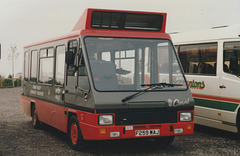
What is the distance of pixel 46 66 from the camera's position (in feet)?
36.6

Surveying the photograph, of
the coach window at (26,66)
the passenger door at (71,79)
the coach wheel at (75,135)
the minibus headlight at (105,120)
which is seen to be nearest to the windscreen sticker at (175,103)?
the minibus headlight at (105,120)

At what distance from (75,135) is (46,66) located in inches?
120

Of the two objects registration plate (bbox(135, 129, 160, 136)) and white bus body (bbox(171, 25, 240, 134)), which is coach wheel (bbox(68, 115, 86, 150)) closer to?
registration plate (bbox(135, 129, 160, 136))

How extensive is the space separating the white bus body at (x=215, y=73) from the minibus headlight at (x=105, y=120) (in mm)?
3562

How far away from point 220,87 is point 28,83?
579 cm

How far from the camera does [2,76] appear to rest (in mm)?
47094

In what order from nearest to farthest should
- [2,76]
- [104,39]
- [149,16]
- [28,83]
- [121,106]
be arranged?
1. [121,106]
2. [104,39]
3. [149,16]
4. [28,83]
5. [2,76]

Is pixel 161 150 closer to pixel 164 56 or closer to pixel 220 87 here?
pixel 164 56

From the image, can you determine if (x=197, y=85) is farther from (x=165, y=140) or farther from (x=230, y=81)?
(x=165, y=140)

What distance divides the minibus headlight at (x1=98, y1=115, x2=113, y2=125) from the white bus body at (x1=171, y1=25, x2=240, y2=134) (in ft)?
11.7

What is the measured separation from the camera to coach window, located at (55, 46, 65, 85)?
9.73 m

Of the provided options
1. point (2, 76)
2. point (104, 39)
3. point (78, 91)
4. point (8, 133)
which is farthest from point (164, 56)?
point (2, 76)

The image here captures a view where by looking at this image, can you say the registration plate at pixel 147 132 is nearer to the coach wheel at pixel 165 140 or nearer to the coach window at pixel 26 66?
the coach wheel at pixel 165 140

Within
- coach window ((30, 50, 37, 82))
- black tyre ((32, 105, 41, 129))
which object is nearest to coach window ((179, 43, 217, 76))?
coach window ((30, 50, 37, 82))
